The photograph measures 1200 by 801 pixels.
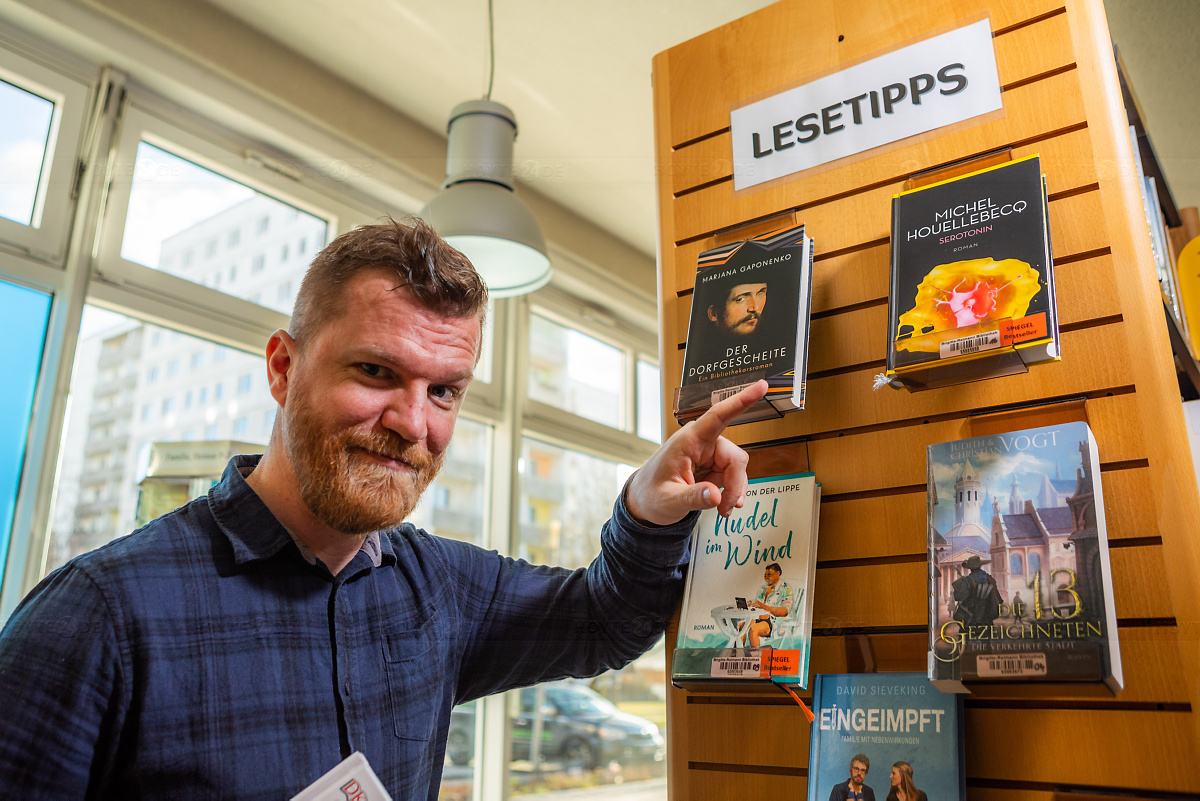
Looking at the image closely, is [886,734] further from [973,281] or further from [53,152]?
[53,152]

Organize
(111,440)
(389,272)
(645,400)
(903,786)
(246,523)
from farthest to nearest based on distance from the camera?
(645,400) < (111,440) < (389,272) < (246,523) < (903,786)

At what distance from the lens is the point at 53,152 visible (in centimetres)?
269

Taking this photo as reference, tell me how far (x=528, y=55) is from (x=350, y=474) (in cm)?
263

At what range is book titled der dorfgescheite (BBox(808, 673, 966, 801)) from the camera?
980 millimetres

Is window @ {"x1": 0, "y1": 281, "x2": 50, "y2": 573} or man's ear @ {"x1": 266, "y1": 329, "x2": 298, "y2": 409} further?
window @ {"x1": 0, "y1": 281, "x2": 50, "y2": 573}

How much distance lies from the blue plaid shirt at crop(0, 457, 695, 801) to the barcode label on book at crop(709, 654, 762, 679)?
0.15 m

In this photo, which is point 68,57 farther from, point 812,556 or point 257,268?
point 812,556

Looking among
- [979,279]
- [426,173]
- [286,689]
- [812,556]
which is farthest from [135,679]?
[426,173]

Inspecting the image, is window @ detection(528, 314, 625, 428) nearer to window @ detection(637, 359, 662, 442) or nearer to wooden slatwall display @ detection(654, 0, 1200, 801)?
window @ detection(637, 359, 662, 442)

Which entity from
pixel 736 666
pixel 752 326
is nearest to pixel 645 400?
pixel 752 326

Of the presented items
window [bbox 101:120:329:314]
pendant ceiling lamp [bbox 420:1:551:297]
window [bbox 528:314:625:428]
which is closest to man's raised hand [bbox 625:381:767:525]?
pendant ceiling lamp [bbox 420:1:551:297]

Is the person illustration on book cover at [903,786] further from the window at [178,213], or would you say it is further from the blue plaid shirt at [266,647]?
the window at [178,213]

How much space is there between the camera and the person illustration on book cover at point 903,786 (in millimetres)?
974

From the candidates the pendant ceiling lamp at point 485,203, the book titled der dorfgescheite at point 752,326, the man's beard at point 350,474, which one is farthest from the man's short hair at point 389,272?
the pendant ceiling lamp at point 485,203
